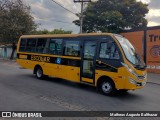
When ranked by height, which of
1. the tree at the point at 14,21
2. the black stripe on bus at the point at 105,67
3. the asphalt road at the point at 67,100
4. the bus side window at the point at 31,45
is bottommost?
the asphalt road at the point at 67,100

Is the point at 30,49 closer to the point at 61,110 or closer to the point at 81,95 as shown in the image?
the point at 81,95

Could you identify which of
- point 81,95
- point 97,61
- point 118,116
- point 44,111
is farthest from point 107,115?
point 97,61

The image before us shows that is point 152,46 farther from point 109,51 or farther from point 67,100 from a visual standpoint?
point 67,100

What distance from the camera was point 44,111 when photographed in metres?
7.29

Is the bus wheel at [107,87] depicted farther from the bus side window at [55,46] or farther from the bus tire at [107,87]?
the bus side window at [55,46]

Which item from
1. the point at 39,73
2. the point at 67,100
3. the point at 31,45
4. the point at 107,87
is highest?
the point at 31,45

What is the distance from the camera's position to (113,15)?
29.5 meters

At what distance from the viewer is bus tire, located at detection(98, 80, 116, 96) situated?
9984mm

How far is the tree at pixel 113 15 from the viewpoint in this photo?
29.9 m

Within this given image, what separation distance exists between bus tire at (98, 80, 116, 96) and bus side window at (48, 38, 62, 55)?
11.1ft

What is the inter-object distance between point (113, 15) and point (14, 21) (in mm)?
15759

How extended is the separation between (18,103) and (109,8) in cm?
2749

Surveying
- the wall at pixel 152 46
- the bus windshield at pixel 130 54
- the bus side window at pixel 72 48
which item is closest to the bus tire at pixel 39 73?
the bus side window at pixel 72 48

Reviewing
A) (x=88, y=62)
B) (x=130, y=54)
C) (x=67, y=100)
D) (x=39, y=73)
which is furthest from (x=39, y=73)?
(x=130, y=54)
